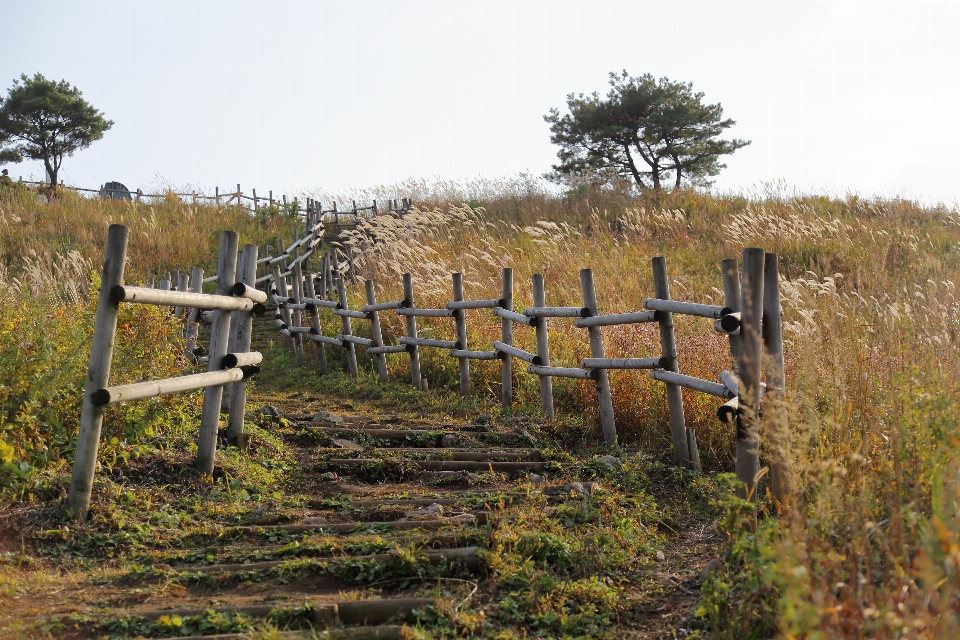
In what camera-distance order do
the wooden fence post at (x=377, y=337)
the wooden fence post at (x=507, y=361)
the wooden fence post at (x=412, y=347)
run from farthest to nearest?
the wooden fence post at (x=377, y=337)
the wooden fence post at (x=412, y=347)
the wooden fence post at (x=507, y=361)

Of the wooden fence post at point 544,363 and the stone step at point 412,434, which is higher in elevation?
the wooden fence post at point 544,363

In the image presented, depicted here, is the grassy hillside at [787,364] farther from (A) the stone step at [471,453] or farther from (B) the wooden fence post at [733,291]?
(A) the stone step at [471,453]

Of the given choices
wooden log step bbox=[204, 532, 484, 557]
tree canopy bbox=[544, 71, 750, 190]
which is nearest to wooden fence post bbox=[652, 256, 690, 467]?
wooden log step bbox=[204, 532, 484, 557]

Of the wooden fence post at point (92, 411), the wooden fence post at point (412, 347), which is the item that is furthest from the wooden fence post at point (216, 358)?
the wooden fence post at point (412, 347)

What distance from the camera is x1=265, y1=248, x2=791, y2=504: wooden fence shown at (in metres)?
4.36

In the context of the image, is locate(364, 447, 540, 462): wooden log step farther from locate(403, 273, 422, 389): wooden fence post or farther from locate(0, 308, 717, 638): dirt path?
locate(403, 273, 422, 389): wooden fence post

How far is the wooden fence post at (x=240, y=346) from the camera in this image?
230 inches

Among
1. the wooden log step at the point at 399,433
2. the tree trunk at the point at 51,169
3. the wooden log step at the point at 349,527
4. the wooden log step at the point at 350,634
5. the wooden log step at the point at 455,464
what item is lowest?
the wooden log step at the point at 350,634

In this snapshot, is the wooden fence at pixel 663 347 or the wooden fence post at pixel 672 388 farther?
the wooden fence post at pixel 672 388

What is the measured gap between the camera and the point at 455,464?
6113 millimetres

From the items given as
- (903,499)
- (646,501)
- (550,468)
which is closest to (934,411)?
(903,499)

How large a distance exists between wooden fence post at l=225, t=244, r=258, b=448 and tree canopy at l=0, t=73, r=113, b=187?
97.4 feet

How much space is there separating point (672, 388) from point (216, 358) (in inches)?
128

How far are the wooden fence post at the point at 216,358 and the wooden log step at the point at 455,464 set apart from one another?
1.01 meters
